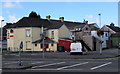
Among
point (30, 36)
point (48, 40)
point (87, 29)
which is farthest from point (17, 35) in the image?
point (87, 29)

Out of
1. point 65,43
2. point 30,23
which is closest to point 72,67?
point 65,43

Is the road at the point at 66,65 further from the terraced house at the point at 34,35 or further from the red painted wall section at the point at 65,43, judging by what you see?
the red painted wall section at the point at 65,43

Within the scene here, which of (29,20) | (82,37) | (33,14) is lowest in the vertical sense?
(82,37)

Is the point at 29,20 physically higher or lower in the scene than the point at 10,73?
higher

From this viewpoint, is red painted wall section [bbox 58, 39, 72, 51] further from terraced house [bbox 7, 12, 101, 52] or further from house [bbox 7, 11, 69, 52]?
house [bbox 7, 11, 69, 52]

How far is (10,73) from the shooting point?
14.3 m

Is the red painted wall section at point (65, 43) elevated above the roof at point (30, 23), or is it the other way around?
the roof at point (30, 23)

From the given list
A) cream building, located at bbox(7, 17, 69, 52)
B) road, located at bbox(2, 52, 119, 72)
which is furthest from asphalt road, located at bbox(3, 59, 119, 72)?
cream building, located at bbox(7, 17, 69, 52)

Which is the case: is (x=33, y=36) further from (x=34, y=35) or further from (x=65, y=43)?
(x=65, y=43)

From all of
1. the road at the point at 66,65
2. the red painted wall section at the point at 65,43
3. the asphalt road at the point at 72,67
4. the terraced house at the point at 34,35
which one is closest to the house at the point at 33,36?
the terraced house at the point at 34,35

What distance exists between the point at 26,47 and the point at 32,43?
1782mm

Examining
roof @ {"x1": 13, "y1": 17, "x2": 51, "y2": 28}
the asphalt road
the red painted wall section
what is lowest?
the asphalt road

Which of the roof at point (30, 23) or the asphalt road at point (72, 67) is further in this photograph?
the roof at point (30, 23)

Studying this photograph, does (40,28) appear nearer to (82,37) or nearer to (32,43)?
(32,43)
